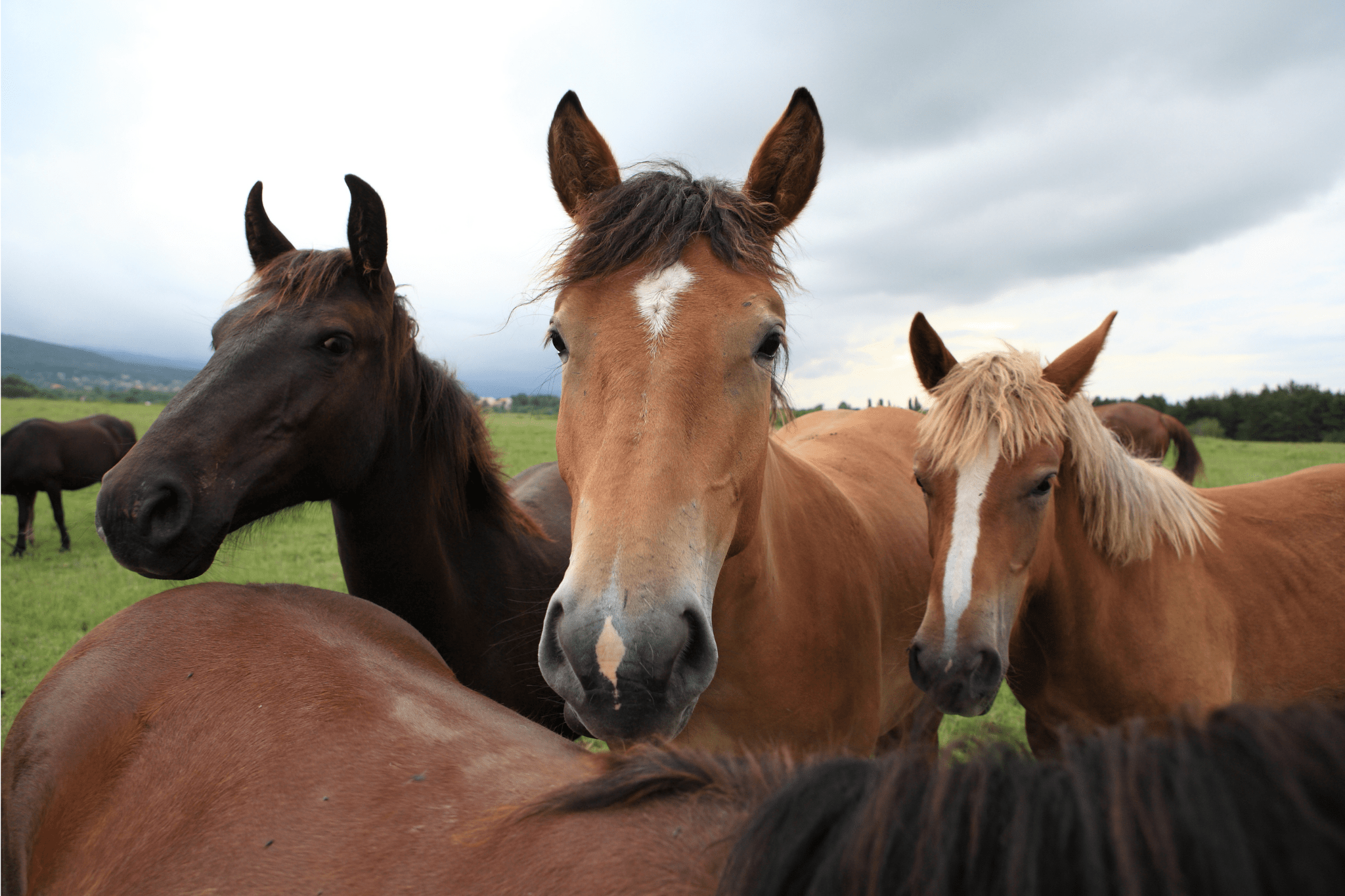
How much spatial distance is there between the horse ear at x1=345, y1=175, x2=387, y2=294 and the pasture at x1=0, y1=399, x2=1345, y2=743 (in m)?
1.09

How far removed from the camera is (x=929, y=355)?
3.05 m

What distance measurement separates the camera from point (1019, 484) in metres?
2.49

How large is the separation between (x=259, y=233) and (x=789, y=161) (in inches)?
90.2

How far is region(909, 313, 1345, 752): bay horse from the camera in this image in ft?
7.89

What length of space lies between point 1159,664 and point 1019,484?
1.04m

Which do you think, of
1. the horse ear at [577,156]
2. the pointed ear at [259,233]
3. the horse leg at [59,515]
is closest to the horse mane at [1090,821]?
the horse ear at [577,156]

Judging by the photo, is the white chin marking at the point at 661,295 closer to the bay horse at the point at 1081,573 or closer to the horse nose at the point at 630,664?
the horse nose at the point at 630,664

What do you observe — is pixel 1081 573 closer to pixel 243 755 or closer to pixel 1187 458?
pixel 243 755

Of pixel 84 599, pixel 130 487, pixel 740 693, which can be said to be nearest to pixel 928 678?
pixel 740 693

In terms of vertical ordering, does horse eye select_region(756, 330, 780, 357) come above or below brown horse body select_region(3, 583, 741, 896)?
above

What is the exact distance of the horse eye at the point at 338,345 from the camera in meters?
2.40

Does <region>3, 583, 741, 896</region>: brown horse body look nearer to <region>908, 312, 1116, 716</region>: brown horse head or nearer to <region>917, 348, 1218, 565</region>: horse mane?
<region>908, 312, 1116, 716</region>: brown horse head

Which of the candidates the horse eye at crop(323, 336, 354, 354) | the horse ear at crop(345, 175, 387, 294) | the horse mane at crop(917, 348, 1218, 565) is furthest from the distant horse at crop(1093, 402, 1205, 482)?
the horse eye at crop(323, 336, 354, 354)

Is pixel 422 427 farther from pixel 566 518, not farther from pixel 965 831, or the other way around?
pixel 965 831
